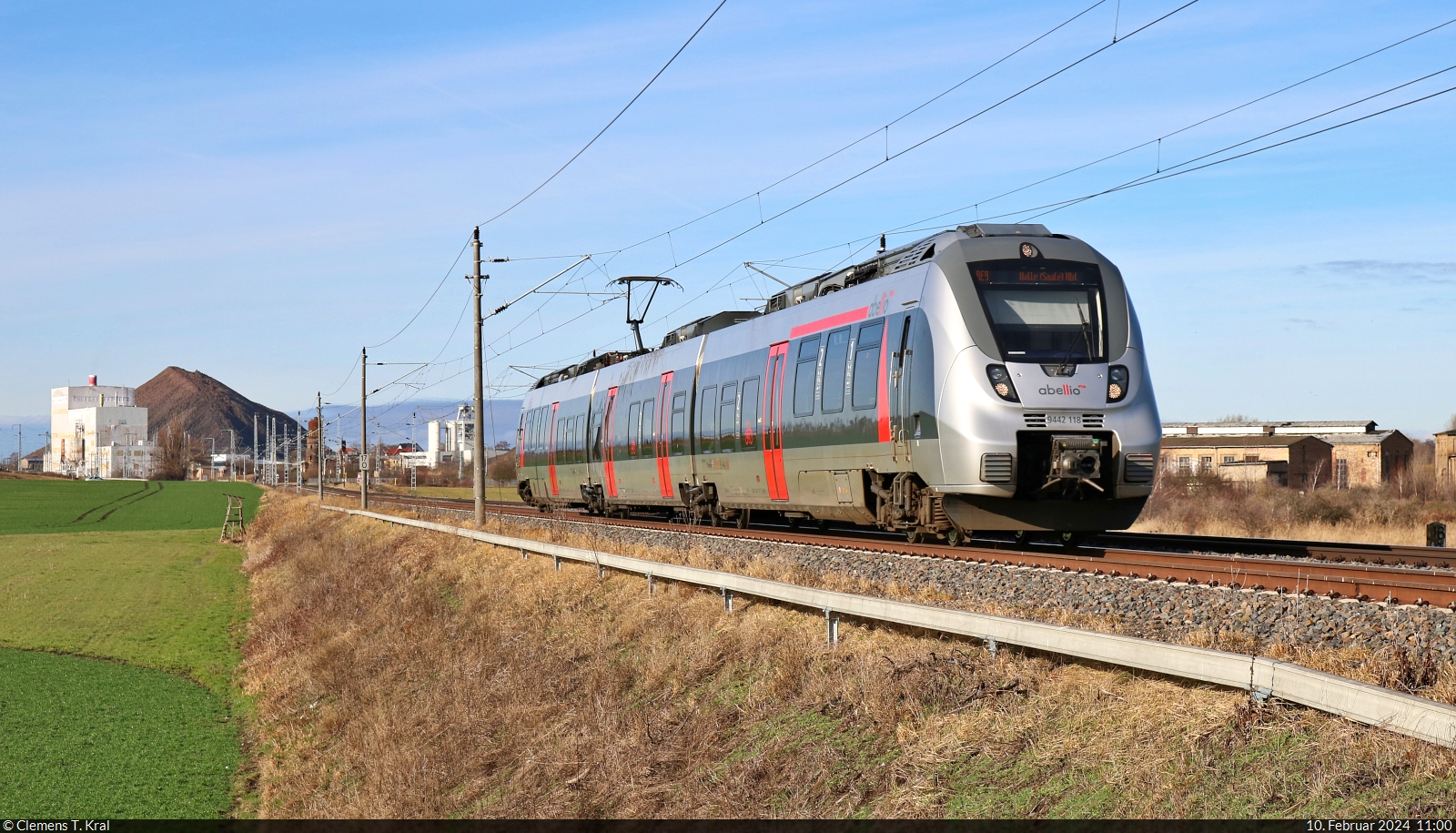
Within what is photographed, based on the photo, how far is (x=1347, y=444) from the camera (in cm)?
7088

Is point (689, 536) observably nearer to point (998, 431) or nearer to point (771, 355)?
point (771, 355)

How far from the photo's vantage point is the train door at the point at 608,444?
29.7 meters

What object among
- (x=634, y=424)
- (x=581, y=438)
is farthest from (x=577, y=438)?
(x=634, y=424)

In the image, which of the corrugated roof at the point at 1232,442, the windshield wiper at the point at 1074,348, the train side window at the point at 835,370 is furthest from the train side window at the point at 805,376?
the corrugated roof at the point at 1232,442

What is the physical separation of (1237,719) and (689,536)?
14.0 meters

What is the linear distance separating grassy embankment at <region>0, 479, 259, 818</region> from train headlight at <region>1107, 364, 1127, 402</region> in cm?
1221

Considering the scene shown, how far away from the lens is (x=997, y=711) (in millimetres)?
7895

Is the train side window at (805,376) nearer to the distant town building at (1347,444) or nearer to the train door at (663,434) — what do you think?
the train door at (663,434)

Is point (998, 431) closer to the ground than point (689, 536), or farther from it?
farther from it

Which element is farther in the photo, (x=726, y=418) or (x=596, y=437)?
(x=596, y=437)

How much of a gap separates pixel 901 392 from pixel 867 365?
47.0 inches

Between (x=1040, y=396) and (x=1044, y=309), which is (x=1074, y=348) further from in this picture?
(x=1040, y=396)
